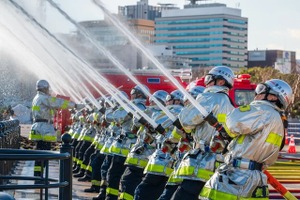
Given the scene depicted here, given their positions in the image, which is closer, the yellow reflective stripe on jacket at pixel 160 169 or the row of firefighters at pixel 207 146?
the row of firefighters at pixel 207 146

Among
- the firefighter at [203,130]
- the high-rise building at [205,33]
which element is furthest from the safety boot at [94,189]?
the high-rise building at [205,33]

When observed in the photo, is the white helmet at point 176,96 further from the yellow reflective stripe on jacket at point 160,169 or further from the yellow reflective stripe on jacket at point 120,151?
the yellow reflective stripe on jacket at point 120,151

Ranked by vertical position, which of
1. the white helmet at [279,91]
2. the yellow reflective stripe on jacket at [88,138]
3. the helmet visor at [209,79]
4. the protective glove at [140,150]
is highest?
the helmet visor at [209,79]

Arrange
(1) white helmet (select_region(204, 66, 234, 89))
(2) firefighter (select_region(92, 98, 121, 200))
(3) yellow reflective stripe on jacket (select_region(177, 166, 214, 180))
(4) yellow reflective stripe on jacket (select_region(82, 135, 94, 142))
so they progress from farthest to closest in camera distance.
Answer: (4) yellow reflective stripe on jacket (select_region(82, 135, 94, 142))
(2) firefighter (select_region(92, 98, 121, 200))
(1) white helmet (select_region(204, 66, 234, 89))
(3) yellow reflective stripe on jacket (select_region(177, 166, 214, 180))

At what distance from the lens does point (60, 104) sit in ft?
51.2

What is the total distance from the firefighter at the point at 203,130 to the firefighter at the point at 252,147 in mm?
755

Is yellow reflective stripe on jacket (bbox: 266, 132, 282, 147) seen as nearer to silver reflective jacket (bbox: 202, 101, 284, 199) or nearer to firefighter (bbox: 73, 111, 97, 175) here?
silver reflective jacket (bbox: 202, 101, 284, 199)

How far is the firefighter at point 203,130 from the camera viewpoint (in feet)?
29.1

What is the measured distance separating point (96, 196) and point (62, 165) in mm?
7877

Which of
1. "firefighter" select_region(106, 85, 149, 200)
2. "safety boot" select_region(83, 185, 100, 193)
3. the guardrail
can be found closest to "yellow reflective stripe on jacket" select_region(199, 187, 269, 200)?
"firefighter" select_region(106, 85, 149, 200)

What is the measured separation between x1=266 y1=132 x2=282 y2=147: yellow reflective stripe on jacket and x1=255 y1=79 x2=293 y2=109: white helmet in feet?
1.02

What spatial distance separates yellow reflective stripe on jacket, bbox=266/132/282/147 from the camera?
789 cm

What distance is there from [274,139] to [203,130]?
1.36 metres

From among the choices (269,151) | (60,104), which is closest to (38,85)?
(60,104)
